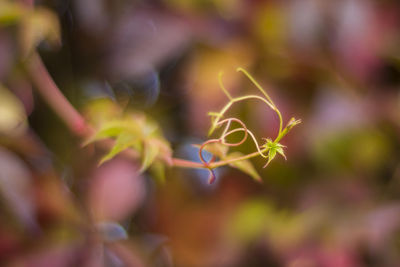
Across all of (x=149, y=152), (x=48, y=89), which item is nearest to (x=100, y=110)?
(x=48, y=89)

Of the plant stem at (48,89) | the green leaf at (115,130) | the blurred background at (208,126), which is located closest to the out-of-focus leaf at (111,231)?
the blurred background at (208,126)

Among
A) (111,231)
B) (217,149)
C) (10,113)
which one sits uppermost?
(217,149)

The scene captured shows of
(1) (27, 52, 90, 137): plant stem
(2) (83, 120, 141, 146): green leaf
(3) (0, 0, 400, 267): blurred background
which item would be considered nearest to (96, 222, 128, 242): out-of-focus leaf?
(3) (0, 0, 400, 267): blurred background

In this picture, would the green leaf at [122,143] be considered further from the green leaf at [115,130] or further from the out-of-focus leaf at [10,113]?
the out-of-focus leaf at [10,113]

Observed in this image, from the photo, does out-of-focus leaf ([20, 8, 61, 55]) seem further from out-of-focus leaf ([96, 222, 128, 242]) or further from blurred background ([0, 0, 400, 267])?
out-of-focus leaf ([96, 222, 128, 242])

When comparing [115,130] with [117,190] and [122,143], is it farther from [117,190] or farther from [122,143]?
[117,190]

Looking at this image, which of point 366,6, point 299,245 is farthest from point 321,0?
point 299,245

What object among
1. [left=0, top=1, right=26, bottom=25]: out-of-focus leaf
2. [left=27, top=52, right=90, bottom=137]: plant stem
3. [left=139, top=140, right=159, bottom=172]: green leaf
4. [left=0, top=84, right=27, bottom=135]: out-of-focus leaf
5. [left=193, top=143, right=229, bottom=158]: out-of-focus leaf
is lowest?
[left=0, top=84, right=27, bottom=135]: out-of-focus leaf
